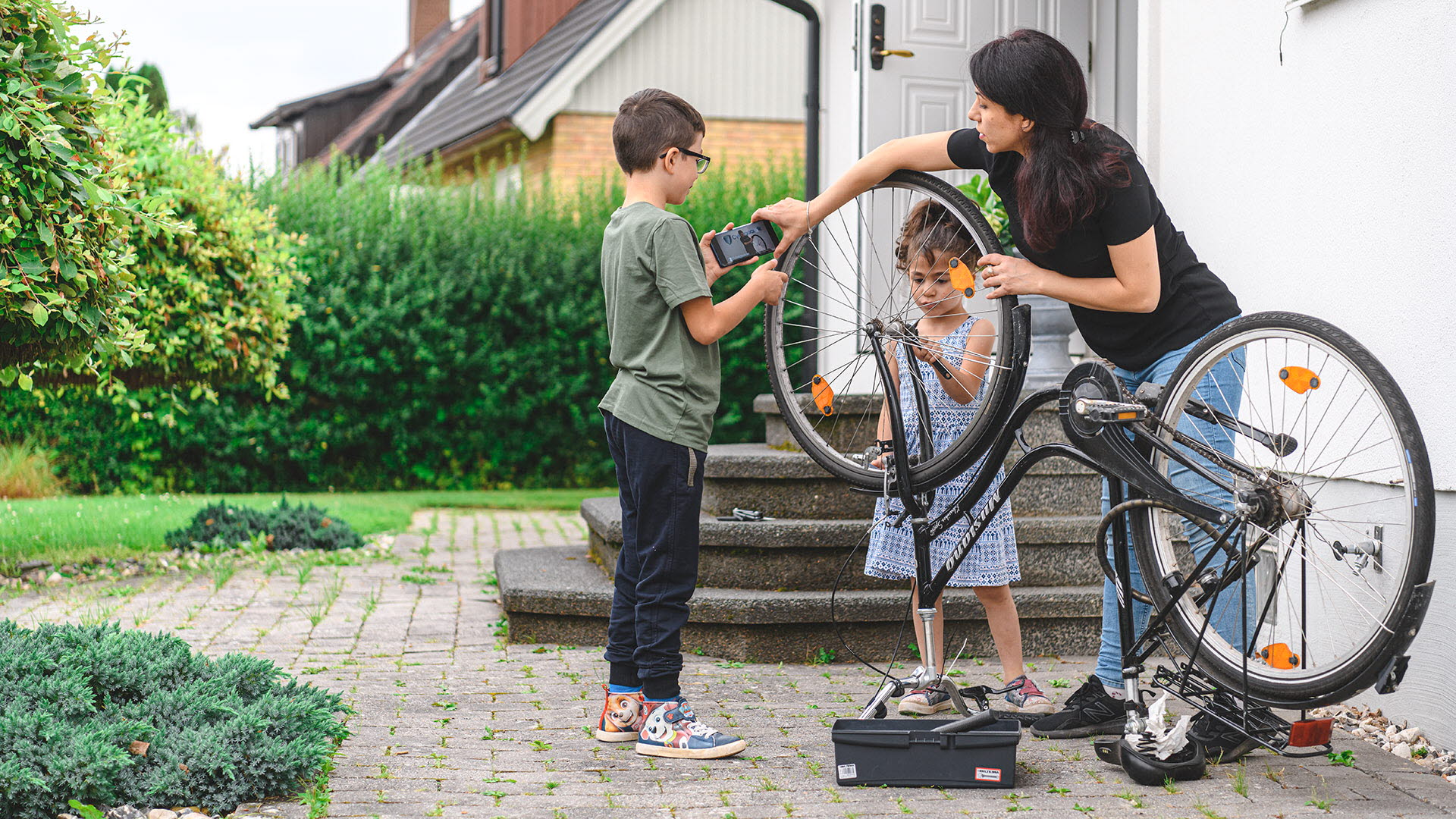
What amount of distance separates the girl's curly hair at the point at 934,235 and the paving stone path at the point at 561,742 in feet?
4.69

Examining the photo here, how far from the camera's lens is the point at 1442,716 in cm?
347

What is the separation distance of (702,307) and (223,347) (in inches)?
176

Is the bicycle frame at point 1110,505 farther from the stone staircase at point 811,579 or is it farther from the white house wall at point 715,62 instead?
the white house wall at point 715,62

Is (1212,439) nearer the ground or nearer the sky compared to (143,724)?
nearer the sky

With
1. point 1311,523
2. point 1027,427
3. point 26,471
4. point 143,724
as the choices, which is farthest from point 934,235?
point 26,471

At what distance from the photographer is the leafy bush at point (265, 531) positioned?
24.1 ft

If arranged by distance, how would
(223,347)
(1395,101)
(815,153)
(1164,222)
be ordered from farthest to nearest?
(815,153) < (223,347) < (1395,101) < (1164,222)

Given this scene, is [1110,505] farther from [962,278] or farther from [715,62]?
[715,62]

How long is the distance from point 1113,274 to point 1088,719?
1273mm

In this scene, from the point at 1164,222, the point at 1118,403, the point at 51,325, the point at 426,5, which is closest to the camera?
the point at 1118,403

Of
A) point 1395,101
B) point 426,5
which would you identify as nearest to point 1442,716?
point 1395,101

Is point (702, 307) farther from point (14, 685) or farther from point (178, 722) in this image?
point (14, 685)

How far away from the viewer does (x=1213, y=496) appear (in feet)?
10.3

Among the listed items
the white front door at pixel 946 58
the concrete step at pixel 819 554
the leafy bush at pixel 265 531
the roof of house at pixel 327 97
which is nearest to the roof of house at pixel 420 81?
the roof of house at pixel 327 97
